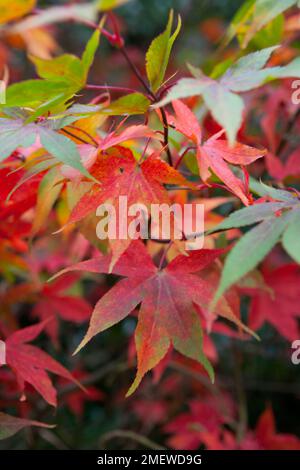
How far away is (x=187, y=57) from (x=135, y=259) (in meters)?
1.70

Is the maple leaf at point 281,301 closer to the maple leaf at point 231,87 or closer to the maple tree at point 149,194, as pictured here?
the maple tree at point 149,194

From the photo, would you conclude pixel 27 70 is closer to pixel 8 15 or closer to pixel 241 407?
pixel 8 15

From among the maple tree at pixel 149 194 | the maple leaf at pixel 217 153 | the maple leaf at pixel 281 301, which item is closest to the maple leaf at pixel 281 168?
the maple tree at pixel 149 194

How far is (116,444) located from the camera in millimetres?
1375

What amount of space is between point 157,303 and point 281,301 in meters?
0.49

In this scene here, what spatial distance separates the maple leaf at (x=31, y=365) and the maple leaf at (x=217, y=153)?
32cm

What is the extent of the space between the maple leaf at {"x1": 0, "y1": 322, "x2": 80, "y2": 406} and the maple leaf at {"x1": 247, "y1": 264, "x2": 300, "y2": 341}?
443mm

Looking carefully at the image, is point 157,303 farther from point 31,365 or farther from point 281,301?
point 281,301

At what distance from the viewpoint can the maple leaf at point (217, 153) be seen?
0.64 meters

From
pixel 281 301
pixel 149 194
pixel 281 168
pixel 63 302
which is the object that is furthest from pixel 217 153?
pixel 63 302

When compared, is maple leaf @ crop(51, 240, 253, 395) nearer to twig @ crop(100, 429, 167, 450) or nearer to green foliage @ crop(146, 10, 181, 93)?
green foliage @ crop(146, 10, 181, 93)

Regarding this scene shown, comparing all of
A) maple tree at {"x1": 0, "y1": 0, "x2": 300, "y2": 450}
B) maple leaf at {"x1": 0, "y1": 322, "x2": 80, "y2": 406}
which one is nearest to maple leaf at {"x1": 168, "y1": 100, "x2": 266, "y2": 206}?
maple tree at {"x1": 0, "y1": 0, "x2": 300, "y2": 450}
